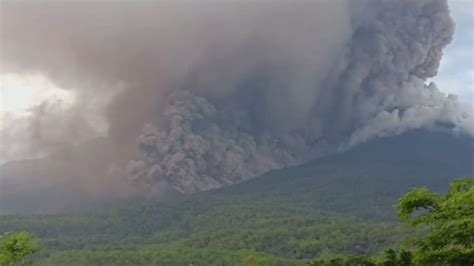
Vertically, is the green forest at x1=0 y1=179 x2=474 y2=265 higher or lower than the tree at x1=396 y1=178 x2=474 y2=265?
higher

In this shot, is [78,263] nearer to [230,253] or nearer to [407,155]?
[230,253]

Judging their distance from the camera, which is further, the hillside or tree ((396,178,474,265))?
the hillside

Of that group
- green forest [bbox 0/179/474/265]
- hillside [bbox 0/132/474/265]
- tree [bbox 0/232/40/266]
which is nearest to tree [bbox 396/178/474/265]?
green forest [bbox 0/179/474/265]

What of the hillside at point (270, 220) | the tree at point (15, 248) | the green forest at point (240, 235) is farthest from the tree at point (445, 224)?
the hillside at point (270, 220)

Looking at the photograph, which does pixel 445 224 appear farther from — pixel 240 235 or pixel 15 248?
pixel 240 235

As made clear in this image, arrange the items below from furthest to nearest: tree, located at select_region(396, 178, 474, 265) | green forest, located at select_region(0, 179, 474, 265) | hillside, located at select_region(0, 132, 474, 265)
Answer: hillside, located at select_region(0, 132, 474, 265)
green forest, located at select_region(0, 179, 474, 265)
tree, located at select_region(396, 178, 474, 265)

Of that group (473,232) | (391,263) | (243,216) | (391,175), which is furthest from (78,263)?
(391,175)

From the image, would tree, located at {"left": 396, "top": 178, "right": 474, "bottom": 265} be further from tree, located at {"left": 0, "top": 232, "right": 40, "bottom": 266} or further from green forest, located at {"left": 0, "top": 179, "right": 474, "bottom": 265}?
tree, located at {"left": 0, "top": 232, "right": 40, "bottom": 266}
